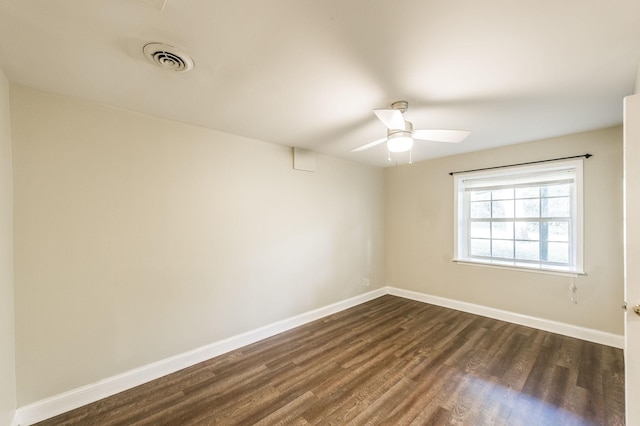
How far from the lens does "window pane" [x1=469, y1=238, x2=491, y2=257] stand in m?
3.81

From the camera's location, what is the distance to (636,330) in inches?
53.5

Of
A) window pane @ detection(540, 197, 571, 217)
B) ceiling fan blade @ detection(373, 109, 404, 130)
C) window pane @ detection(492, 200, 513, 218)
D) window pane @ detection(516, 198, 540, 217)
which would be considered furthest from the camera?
window pane @ detection(492, 200, 513, 218)

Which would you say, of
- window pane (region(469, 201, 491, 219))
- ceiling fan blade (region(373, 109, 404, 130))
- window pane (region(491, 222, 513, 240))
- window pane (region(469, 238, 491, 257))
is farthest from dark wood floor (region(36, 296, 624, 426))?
ceiling fan blade (region(373, 109, 404, 130))

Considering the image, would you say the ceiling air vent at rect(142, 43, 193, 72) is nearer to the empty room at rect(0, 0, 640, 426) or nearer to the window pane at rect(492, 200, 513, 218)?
the empty room at rect(0, 0, 640, 426)

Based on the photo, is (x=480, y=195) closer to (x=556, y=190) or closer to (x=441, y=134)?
(x=556, y=190)

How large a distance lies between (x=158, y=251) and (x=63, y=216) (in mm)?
696

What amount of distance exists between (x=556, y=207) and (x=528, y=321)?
58.3 inches

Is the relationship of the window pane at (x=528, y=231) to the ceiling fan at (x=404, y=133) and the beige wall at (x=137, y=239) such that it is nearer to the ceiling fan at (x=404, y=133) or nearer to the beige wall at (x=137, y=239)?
the ceiling fan at (x=404, y=133)

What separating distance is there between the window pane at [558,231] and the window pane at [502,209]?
17.9 inches

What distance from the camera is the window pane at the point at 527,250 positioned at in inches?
133

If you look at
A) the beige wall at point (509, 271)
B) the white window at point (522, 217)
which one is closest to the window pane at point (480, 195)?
the white window at point (522, 217)

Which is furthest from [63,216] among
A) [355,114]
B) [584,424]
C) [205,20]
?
[584,424]

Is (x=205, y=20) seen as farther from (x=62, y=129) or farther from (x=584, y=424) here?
(x=584, y=424)

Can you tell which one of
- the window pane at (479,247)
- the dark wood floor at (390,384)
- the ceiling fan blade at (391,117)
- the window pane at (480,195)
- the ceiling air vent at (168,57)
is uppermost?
the ceiling air vent at (168,57)
